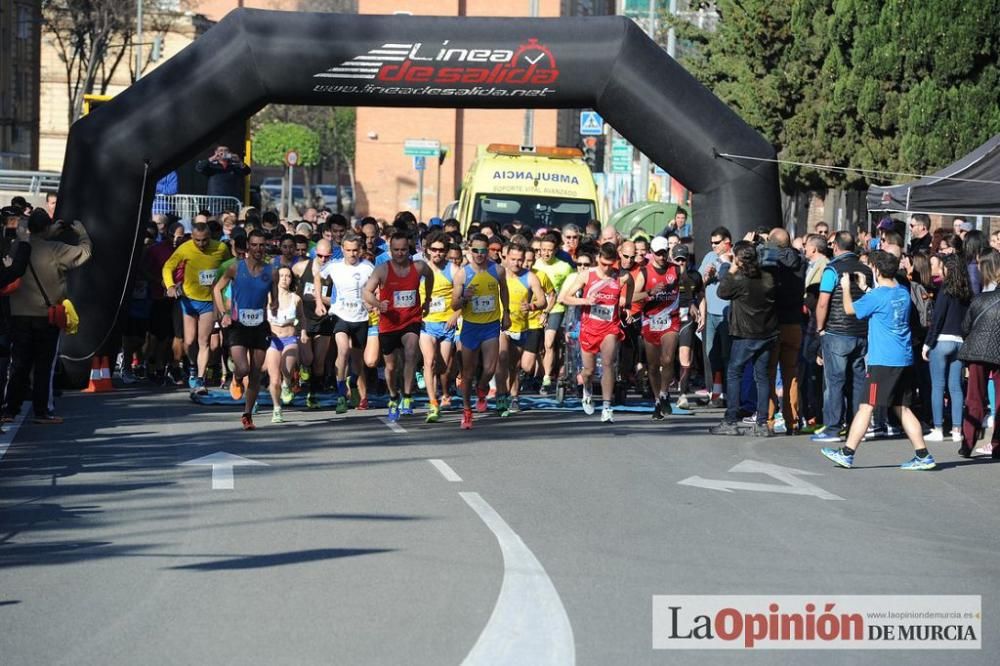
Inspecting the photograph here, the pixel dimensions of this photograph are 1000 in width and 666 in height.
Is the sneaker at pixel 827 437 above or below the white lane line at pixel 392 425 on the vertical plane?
below

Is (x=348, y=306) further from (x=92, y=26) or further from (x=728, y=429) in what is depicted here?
(x=92, y=26)

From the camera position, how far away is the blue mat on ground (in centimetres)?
1827

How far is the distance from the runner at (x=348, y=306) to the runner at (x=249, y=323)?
1.54m

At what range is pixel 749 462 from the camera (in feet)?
46.6

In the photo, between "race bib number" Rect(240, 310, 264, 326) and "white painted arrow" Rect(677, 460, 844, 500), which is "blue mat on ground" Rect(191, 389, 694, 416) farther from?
"white painted arrow" Rect(677, 460, 844, 500)

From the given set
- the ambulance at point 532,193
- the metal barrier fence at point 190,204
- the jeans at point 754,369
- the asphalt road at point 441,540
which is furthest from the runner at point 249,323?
the ambulance at point 532,193

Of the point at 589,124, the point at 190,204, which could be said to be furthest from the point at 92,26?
the point at 190,204

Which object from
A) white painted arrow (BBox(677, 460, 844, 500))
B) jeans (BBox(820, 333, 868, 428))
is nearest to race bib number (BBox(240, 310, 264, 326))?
white painted arrow (BBox(677, 460, 844, 500))

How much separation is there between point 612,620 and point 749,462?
6.62 metres

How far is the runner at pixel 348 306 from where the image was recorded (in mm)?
17422

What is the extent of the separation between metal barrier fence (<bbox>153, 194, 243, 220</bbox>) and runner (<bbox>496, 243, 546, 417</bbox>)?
29.7ft

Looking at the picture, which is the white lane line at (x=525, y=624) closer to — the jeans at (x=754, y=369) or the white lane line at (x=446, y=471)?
the white lane line at (x=446, y=471)

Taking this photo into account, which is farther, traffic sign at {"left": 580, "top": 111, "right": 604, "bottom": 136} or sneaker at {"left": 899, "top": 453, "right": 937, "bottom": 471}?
traffic sign at {"left": 580, "top": 111, "right": 604, "bottom": 136}

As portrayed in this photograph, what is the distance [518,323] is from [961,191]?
5.13 meters
